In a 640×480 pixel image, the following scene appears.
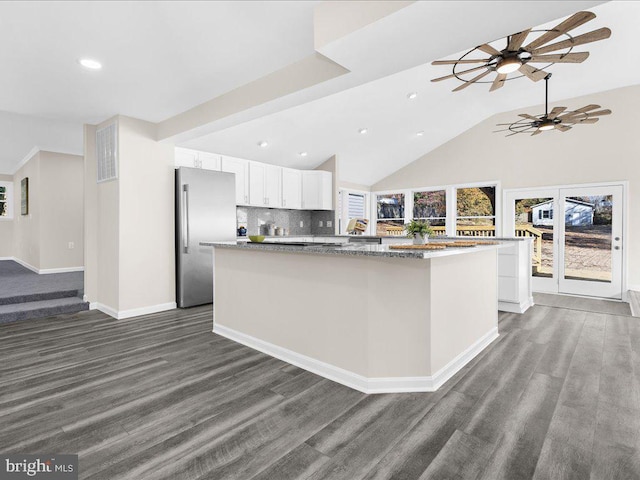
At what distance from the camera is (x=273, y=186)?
638 centimetres

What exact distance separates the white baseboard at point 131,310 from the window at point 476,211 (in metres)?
5.77

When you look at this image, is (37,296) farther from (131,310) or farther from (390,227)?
(390,227)

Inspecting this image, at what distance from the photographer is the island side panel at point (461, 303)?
2.45 metres

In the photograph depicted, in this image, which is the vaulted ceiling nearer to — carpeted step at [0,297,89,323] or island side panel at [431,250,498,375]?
island side panel at [431,250,498,375]

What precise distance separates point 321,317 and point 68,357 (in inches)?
87.0

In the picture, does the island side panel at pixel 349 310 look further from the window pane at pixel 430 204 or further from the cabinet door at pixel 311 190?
the window pane at pixel 430 204

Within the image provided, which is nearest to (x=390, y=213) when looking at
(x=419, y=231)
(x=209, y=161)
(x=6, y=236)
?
(x=209, y=161)

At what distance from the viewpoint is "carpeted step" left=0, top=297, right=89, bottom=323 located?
4.08 meters

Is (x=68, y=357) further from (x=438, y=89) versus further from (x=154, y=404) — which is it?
(x=438, y=89)

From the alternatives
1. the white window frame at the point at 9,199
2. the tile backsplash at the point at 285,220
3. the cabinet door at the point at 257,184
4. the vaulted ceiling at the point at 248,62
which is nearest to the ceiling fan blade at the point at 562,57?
A: the vaulted ceiling at the point at 248,62

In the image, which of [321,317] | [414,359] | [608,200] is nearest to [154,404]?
[321,317]

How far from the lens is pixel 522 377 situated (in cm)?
260

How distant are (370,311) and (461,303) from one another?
87cm

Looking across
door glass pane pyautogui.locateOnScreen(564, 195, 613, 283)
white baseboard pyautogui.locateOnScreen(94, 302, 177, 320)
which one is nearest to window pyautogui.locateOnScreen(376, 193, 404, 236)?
door glass pane pyautogui.locateOnScreen(564, 195, 613, 283)
